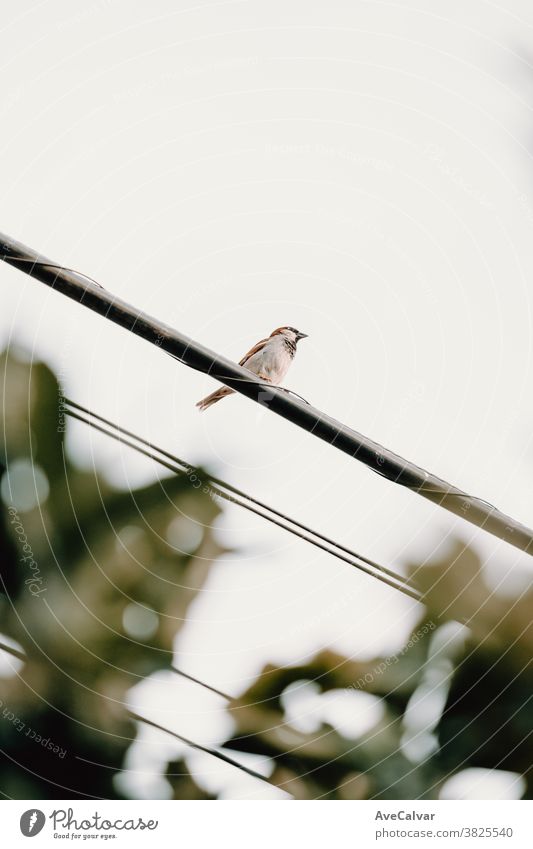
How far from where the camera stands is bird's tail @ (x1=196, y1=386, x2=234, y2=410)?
3.69 meters

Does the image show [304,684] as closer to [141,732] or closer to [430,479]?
[141,732]

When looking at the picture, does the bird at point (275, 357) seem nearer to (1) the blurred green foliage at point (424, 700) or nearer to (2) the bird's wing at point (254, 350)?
(2) the bird's wing at point (254, 350)

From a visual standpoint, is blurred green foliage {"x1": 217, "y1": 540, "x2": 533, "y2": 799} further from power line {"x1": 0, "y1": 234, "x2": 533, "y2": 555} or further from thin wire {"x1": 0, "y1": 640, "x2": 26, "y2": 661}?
thin wire {"x1": 0, "y1": 640, "x2": 26, "y2": 661}

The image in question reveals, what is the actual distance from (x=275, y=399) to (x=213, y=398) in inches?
73.0

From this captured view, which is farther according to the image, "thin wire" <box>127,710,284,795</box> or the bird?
Answer: the bird

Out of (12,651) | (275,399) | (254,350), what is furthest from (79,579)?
(254,350)

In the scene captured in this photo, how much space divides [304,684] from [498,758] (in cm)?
54

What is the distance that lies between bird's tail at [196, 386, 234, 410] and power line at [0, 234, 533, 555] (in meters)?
1.81

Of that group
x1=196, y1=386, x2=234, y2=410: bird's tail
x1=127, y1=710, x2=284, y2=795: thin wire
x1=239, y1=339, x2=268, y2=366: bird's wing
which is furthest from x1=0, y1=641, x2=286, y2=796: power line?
x1=239, y1=339, x2=268, y2=366: bird's wing

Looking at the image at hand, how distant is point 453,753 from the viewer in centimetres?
213

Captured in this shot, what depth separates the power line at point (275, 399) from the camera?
6.04ft

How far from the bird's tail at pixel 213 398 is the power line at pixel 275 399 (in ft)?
5.93

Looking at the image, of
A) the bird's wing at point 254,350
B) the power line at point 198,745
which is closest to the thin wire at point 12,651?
the power line at point 198,745
